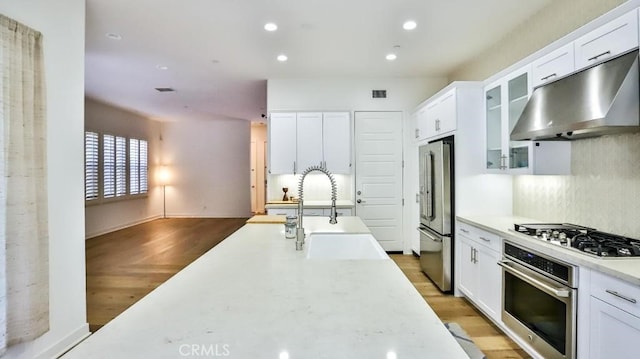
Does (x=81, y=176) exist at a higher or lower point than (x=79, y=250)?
higher

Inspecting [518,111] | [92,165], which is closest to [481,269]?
[518,111]

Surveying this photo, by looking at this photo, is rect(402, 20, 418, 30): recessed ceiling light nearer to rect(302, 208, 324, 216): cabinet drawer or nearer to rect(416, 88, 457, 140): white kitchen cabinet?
rect(416, 88, 457, 140): white kitchen cabinet

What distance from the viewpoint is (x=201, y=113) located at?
843 cm

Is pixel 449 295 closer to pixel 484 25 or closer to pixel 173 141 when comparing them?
pixel 484 25

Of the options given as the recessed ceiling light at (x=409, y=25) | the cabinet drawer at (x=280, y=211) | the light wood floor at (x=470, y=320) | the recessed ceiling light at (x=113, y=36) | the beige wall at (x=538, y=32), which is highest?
the recessed ceiling light at (x=409, y=25)

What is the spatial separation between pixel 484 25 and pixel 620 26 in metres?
1.74

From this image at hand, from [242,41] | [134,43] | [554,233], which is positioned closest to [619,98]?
[554,233]

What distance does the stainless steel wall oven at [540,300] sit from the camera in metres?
1.96

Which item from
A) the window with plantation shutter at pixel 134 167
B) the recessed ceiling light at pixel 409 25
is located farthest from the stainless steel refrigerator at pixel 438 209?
the window with plantation shutter at pixel 134 167

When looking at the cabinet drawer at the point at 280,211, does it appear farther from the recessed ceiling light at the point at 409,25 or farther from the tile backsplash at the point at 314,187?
the recessed ceiling light at the point at 409,25

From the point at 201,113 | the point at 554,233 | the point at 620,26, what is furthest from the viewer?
the point at 201,113

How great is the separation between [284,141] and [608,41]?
3.99 meters

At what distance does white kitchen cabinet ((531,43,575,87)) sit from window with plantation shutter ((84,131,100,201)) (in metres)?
7.46

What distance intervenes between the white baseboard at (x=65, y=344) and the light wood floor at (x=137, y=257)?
242mm
